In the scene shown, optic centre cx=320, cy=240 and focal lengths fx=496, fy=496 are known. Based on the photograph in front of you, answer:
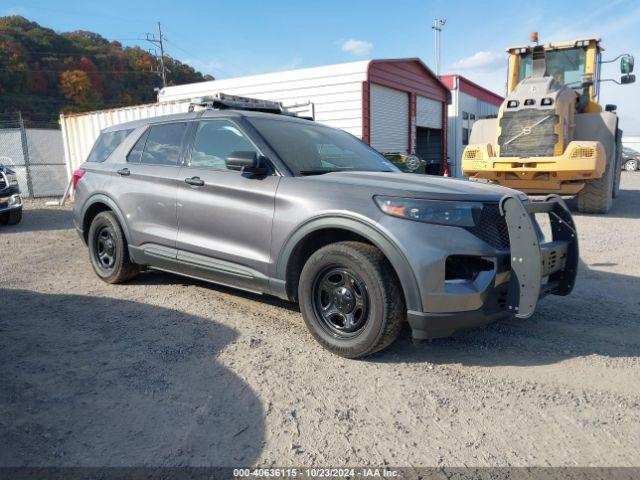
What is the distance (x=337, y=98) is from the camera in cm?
1455

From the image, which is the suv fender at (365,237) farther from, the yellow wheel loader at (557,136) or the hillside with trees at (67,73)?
the hillside with trees at (67,73)

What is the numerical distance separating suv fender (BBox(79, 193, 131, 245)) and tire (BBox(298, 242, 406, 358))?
2.30m

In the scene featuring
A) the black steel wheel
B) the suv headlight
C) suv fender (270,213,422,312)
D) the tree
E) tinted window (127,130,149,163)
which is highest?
the tree

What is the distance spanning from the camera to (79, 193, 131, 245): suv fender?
4960mm

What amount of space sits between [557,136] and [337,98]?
273 inches

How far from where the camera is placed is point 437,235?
120 inches

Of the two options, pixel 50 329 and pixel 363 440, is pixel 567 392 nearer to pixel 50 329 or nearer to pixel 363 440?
pixel 363 440

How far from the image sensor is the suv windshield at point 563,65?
35.9 feet

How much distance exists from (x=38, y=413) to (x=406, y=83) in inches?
654

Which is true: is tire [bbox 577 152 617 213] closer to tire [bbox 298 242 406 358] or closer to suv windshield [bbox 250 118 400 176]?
suv windshield [bbox 250 118 400 176]

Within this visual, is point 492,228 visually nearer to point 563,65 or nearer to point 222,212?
point 222,212

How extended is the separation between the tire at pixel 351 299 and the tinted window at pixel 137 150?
2544mm

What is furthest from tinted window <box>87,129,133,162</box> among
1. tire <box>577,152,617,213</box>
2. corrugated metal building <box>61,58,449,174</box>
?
tire <box>577,152,617,213</box>

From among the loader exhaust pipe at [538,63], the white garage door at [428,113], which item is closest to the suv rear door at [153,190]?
the loader exhaust pipe at [538,63]
